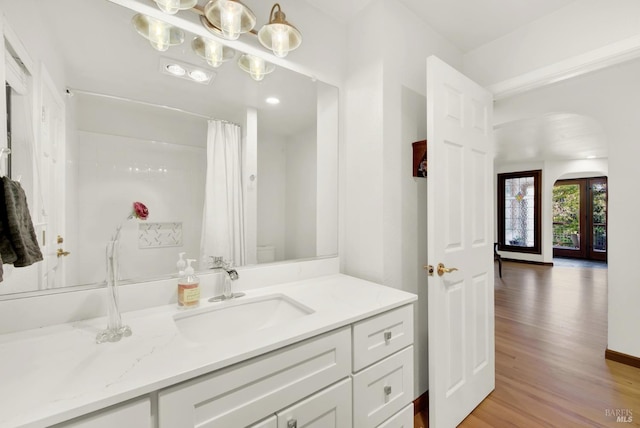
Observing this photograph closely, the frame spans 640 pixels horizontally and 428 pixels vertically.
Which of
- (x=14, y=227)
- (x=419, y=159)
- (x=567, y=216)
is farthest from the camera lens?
(x=567, y=216)

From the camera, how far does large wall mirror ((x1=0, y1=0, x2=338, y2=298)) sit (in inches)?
36.6

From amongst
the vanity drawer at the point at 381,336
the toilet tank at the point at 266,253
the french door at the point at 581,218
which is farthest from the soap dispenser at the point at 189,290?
the french door at the point at 581,218

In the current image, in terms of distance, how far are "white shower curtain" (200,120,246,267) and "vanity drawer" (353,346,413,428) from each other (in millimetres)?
785

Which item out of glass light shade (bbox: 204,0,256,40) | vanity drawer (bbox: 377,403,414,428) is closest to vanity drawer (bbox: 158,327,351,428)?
vanity drawer (bbox: 377,403,414,428)

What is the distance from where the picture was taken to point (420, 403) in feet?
5.63

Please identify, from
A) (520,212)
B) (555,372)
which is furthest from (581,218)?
(555,372)

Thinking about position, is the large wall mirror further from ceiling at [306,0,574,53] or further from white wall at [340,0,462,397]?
ceiling at [306,0,574,53]

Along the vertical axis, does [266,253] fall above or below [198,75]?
below

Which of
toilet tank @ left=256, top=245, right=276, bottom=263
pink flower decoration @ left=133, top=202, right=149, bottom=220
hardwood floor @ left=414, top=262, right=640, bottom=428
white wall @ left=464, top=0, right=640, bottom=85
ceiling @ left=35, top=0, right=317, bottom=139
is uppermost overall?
white wall @ left=464, top=0, right=640, bottom=85

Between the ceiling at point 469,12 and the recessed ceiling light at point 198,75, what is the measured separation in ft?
2.68

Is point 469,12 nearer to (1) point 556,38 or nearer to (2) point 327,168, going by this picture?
(1) point 556,38

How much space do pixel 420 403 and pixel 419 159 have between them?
1.52 m

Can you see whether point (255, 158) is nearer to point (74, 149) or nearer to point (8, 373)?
point (74, 149)

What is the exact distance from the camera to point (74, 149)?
101cm
